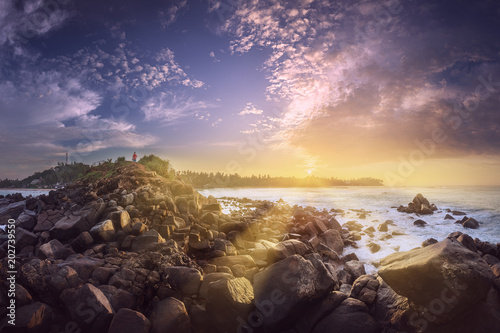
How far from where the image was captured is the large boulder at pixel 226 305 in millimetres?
5582

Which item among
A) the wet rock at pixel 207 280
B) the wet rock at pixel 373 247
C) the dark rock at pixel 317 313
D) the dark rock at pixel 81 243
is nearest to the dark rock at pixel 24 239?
the dark rock at pixel 81 243

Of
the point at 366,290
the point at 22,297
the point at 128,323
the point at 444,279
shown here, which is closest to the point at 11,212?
the point at 22,297

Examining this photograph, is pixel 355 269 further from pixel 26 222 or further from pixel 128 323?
pixel 26 222

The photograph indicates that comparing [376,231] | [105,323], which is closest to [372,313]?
[105,323]

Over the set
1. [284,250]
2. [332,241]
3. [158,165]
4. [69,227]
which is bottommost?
[332,241]

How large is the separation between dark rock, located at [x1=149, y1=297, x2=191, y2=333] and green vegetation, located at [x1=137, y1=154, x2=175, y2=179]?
17.0 m

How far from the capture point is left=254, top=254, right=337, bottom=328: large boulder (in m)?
5.50

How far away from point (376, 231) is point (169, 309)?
15.8 meters

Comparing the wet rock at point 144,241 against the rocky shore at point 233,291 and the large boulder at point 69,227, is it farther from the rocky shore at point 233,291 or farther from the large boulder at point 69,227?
the large boulder at point 69,227

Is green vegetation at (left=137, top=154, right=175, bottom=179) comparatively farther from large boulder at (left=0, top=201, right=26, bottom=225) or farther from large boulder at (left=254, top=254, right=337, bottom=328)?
large boulder at (left=254, top=254, right=337, bottom=328)

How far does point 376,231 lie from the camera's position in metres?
16.6

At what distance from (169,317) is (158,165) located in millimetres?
19128

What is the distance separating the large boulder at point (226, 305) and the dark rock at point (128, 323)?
1.49 meters

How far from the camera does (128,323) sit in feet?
16.0
